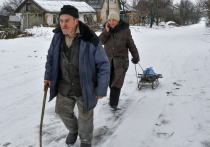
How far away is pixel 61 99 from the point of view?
3.09m

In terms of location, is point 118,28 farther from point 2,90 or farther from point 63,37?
point 2,90

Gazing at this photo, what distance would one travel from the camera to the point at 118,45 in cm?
454

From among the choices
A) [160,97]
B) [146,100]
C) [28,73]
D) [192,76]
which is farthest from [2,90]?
[192,76]

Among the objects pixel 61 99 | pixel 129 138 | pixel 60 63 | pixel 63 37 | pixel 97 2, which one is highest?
pixel 97 2

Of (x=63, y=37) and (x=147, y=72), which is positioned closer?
(x=63, y=37)

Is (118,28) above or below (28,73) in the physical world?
above

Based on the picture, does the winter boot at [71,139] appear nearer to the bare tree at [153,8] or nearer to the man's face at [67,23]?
the man's face at [67,23]

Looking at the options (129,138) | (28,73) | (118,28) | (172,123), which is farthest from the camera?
(28,73)

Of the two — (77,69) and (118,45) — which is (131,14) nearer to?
(118,45)

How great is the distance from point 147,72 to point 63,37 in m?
3.69

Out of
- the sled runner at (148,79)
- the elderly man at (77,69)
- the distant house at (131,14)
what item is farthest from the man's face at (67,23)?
the distant house at (131,14)

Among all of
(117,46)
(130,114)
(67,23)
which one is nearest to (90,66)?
(67,23)

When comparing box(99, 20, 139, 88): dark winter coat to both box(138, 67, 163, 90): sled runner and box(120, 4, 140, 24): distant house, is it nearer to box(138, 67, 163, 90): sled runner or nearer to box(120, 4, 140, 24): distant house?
box(138, 67, 163, 90): sled runner

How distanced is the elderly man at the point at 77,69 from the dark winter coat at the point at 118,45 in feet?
5.28
